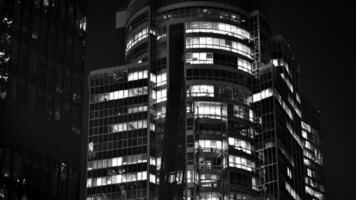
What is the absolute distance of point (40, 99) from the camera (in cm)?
8762

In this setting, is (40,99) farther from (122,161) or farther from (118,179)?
(122,161)

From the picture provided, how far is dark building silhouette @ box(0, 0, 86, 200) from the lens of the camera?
8156 centimetres

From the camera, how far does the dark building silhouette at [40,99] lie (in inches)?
3211

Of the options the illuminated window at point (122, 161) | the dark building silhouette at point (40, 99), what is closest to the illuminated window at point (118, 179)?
the illuminated window at point (122, 161)

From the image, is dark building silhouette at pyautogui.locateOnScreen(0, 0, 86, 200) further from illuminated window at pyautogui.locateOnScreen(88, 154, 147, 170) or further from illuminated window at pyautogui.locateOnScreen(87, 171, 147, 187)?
illuminated window at pyautogui.locateOnScreen(88, 154, 147, 170)

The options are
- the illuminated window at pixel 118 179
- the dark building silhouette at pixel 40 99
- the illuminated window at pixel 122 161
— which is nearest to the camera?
the dark building silhouette at pixel 40 99

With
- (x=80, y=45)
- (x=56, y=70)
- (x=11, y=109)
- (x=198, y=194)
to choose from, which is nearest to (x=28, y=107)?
(x=11, y=109)

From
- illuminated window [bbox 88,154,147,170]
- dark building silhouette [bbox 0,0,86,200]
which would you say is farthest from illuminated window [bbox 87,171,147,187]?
dark building silhouette [bbox 0,0,86,200]

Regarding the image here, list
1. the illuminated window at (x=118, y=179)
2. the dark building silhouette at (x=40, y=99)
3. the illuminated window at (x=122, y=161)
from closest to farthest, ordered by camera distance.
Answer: the dark building silhouette at (x=40, y=99) < the illuminated window at (x=118, y=179) < the illuminated window at (x=122, y=161)

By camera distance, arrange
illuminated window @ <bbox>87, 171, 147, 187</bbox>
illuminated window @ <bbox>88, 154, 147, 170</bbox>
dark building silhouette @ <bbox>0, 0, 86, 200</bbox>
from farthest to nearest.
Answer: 1. illuminated window @ <bbox>88, 154, 147, 170</bbox>
2. illuminated window @ <bbox>87, 171, 147, 187</bbox>
3. dark building silhouette @ <bbox>0, 0, 86, 200</bbox>

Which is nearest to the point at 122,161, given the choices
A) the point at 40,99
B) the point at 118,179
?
the point at 118,179

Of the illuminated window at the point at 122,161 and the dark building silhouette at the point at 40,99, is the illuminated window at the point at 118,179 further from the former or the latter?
the dark building silhouette at the point at 40,99

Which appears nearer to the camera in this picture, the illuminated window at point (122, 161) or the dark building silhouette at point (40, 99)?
the dark building silhouette at point (40, 99)

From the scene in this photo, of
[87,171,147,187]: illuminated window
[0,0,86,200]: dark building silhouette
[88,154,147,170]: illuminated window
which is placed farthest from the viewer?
[88,154,147,170]: illuminated window
